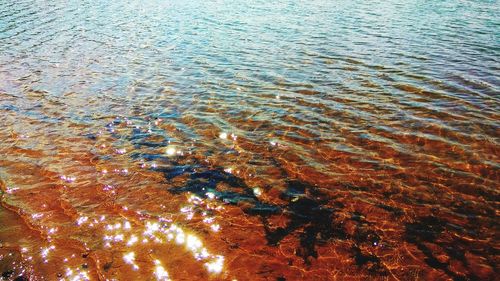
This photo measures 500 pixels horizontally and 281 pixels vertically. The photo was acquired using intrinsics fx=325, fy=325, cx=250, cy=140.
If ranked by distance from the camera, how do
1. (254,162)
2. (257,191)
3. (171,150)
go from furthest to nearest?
(171,150), (254,162), (257,191)

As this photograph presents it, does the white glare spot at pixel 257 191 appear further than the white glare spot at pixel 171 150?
No

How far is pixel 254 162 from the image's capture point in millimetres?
9672

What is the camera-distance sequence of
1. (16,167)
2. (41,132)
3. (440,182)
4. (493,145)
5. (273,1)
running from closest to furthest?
(440,182)
(16,167)
(493,145)
(41,132)
(273,1)

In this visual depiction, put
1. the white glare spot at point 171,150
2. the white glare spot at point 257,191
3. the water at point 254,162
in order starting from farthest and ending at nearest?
the white glare spot at point 171,150, the white glare spot at point 257,191, the water at point 254,162

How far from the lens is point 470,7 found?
3147 centimetres

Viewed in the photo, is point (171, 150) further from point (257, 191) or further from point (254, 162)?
point (257, 191)

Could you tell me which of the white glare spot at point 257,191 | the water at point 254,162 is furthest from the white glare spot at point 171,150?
the white glare spot at point 257,191

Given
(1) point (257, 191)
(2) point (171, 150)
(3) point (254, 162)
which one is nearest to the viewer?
(1) point (257, 191)

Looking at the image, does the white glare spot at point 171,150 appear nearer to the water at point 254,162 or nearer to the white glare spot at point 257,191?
the water at point 254,162

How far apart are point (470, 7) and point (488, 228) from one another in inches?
1284

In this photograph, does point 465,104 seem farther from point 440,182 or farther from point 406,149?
point 440,182

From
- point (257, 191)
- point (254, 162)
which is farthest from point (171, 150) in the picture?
point (257, 191)

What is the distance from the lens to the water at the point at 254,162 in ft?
21.6

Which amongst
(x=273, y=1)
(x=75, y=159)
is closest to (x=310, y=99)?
(x=75, y=159)
